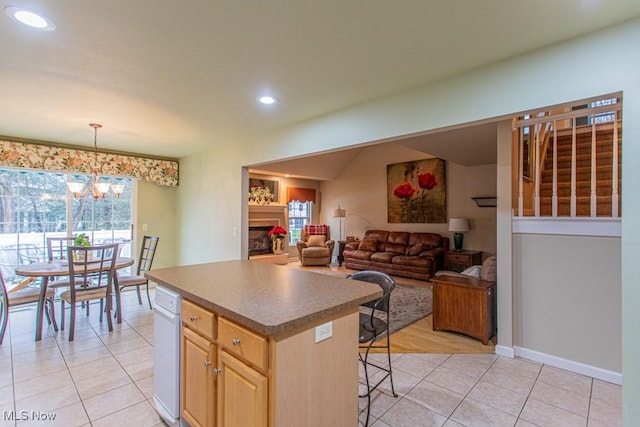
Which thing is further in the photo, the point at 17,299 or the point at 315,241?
the point at 315,241

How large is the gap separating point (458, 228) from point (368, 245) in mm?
2122

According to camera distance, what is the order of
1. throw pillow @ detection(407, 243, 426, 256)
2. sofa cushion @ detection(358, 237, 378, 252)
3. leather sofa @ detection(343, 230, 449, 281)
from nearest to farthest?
leather sofa @ detection(343, 230, 449, 281) → throw pillow @ detection(407, 243, 426, 256) → sofa cushion @ detection(358, 237, 378, 252)

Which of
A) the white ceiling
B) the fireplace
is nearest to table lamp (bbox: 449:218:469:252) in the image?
the white ceiling

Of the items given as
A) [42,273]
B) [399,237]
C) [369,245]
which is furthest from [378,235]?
[42,273]

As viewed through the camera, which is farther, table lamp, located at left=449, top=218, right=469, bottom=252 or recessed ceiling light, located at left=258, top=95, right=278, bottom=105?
table lamp, located at left=449, top=218, right=469, bottom=252

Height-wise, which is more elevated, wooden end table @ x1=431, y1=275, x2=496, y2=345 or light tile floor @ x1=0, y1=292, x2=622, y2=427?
wooden end table @ x1=431, y1=275, x2=496, y2=345

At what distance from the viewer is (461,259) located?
6352mm

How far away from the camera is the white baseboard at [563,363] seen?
254 cm

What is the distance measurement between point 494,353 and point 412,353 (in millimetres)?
801

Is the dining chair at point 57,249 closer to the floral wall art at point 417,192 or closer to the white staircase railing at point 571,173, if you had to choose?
the white staircase railing at point 571,173

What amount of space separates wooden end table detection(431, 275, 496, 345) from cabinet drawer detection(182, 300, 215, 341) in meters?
2.75

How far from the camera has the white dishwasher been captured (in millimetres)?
1918

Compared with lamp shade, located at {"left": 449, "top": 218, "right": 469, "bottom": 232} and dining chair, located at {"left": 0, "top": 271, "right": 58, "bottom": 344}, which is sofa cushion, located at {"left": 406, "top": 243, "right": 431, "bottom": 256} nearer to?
lamp shade, located at {"left": 449, "top": 218, "right": 469, "bottom": 232}

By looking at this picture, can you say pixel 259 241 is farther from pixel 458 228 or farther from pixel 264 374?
pixel 264 374
